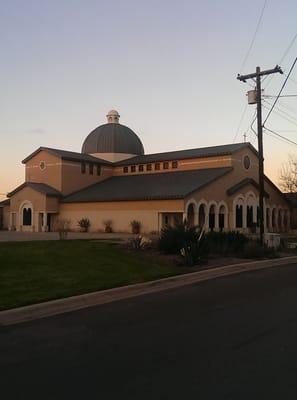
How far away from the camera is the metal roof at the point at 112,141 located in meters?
66.2

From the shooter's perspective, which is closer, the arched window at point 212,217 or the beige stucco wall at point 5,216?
the arched window at point 212,217

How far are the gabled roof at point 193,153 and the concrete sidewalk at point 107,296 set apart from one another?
3529 cm

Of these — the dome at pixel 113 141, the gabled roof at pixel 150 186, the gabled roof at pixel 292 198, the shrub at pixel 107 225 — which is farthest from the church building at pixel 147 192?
the dome at pixel 113 141

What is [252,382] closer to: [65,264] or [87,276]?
[87,276]

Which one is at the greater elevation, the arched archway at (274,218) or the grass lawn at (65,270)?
the arched archway at (274,218)

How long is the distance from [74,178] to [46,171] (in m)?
3.32

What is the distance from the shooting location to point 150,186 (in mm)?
49781

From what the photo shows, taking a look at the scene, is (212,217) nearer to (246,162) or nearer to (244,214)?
(244,214)

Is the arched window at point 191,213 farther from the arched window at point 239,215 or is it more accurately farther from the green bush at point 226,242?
the green bush at point 226,242

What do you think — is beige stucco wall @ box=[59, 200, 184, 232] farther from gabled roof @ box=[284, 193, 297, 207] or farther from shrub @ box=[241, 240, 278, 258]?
gabled roof @ box=[284, 193, 297, 207]

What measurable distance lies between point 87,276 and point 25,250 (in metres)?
5.07

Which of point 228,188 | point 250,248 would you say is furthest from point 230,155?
point 250,248

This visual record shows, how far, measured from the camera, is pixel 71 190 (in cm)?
5612

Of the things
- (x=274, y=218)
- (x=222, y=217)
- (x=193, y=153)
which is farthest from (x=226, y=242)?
(x=274, y=218)
